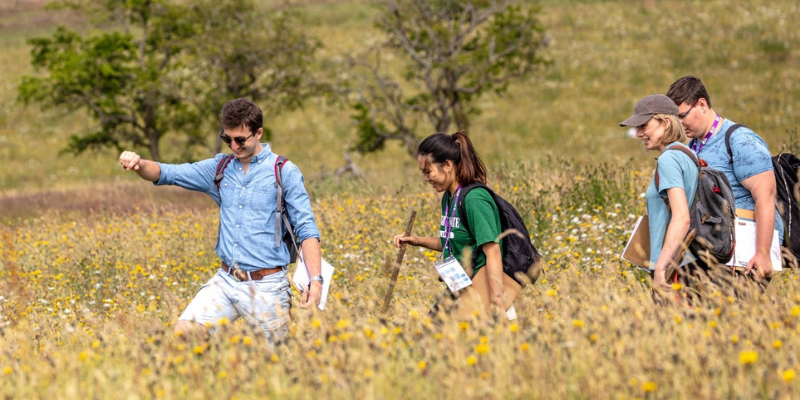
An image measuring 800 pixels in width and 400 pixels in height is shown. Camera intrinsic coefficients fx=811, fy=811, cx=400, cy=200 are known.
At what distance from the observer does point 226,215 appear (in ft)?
15.3

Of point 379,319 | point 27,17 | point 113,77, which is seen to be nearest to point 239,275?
point 379,319

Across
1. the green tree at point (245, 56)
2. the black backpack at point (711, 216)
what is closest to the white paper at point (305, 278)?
the black backpack at point (711, 216)

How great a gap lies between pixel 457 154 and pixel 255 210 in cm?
122

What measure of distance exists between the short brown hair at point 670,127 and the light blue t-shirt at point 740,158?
0.39 meters

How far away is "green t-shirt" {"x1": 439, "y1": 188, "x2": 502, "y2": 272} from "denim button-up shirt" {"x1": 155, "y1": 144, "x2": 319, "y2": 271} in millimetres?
826

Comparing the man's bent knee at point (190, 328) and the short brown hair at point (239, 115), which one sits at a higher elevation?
the short brown hair at point (239, 115)

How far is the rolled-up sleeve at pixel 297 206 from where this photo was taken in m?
4.59

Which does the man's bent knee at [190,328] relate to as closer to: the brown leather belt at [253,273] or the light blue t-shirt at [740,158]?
the brown leather belt at [253,273]

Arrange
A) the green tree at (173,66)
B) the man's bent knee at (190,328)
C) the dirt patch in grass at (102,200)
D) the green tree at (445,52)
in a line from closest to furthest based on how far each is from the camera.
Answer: the man's bent knee at (190,328)
the dirt patch in grass at (102,200)
the green tree at (445,52)
the green tree at (173,66)

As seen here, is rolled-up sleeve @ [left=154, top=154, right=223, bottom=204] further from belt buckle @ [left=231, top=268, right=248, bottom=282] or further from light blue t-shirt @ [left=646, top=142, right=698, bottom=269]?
light blue t-shirt @ [left=646, top=142, right=698, bottom=269]

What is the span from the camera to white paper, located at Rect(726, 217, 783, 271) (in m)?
4.29

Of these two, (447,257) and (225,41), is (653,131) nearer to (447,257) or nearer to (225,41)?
(447,257)

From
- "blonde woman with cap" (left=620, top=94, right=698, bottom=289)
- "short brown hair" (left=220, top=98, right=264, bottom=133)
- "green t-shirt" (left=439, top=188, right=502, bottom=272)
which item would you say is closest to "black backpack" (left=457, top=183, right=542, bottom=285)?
"green t-shirt" (left=439, top=188, right=502, bottom=272)

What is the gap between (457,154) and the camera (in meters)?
4.25
